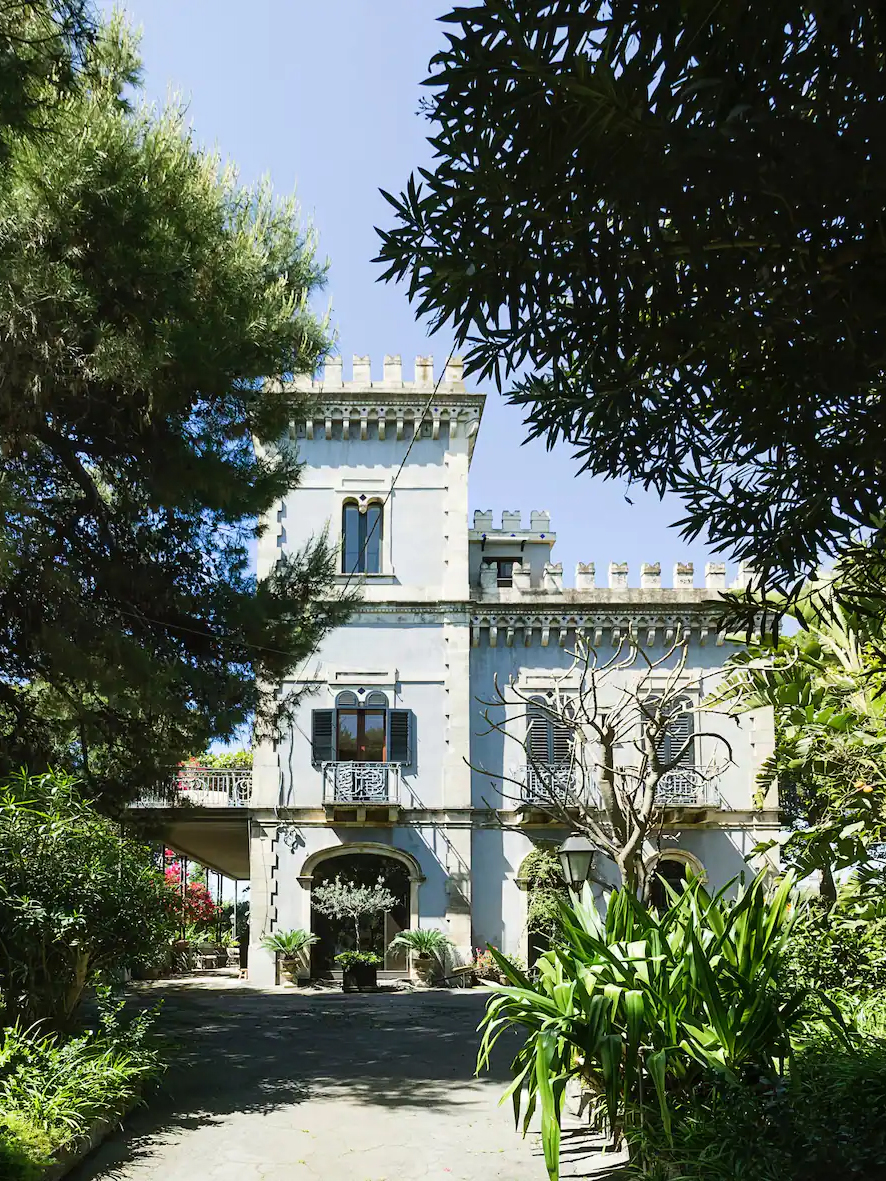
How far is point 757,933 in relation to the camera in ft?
20.0

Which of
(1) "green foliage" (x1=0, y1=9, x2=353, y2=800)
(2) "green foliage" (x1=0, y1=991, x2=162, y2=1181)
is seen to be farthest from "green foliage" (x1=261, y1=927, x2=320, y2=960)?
(2) "green foliage" (x1=0, y1=991, x2=162, y2=1181)

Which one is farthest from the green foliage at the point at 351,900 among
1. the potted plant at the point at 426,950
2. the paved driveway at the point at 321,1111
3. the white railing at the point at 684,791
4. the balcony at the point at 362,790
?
the paved driveway at the point at 321,1111

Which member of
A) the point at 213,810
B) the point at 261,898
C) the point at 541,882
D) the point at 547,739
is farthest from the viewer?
the point at 547,739

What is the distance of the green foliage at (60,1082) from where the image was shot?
231 inches

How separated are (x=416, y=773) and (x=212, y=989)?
5.59m

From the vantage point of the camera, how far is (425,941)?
822 inches

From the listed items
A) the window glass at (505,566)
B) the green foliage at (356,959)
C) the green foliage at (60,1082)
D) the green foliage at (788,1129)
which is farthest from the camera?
the window glass at (505,566)

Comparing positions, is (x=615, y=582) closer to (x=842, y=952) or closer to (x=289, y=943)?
(x=289, y=943)

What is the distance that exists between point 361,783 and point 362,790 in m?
0.14

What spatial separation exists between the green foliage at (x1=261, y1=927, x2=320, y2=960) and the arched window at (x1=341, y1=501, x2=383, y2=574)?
724 centimetres

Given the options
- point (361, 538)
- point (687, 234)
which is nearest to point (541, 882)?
point (361, 538)

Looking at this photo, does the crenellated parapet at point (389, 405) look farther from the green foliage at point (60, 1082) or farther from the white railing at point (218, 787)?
the green foliage at point (60, 1082)

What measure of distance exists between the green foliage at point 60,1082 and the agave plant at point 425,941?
1286 cm

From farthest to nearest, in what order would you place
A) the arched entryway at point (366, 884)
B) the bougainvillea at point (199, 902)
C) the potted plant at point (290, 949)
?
the bougainvillea at point (199, 902), the arched entryway at point (366, 884), the potted plant at point (290, 949)
